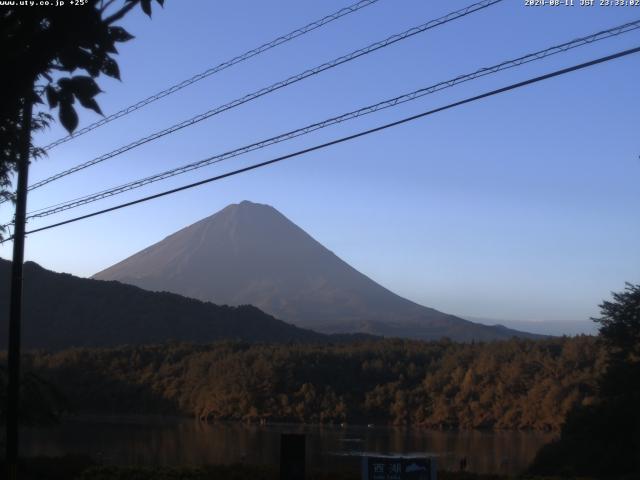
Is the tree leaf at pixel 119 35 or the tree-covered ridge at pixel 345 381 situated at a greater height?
the tree leaf at pixel 119 35

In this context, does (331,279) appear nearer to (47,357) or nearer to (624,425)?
(47,357)

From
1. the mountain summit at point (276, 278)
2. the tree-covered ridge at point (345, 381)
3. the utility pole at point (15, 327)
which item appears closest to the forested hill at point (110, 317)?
the tree-covered ridge at point (345, 381)

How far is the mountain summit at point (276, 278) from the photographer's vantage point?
121812mm

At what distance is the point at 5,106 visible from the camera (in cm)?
473

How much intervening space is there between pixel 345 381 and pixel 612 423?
2341 cm

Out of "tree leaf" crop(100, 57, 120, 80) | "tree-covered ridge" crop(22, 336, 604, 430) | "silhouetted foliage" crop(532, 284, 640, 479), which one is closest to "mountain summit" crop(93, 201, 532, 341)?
"tree-covered ridge" crop(22, 336, 604, 430)

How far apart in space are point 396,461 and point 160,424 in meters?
30.3

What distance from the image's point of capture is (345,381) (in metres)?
47.3

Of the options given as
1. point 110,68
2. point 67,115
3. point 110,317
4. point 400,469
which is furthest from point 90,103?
point 110,317

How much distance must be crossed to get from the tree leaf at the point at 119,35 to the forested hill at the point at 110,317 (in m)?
63.5

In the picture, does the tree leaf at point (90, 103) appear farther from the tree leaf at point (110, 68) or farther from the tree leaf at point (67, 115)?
the tree leaf at point (110, 68)

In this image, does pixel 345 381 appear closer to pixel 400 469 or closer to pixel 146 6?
pixel 400 469

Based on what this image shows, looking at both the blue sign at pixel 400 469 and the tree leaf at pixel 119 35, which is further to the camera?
the blue sign at pixel 400 469

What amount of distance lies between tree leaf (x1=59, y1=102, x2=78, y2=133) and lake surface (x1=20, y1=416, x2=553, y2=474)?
18471mm
